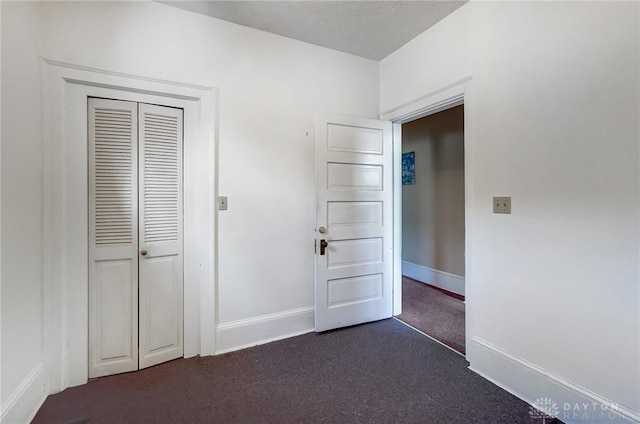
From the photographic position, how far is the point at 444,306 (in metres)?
3.17

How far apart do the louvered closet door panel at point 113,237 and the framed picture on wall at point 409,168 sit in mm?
3694

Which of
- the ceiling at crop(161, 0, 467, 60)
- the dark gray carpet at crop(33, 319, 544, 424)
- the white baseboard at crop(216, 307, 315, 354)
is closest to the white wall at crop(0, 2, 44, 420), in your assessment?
the dark gray carpet at crop(33, 319, 544, 424)

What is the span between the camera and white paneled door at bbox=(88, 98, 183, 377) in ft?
6.28

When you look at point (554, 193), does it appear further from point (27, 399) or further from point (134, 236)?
point (27, 399)

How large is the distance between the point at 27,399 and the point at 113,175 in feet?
4.58

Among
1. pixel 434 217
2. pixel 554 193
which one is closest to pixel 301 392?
pixel 554 193

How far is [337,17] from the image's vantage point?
2.21 m

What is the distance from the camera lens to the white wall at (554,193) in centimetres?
133

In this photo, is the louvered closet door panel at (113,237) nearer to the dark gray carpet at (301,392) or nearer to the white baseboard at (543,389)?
the dark gray carpet at (301,392)

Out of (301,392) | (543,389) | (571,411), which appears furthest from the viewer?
(301,392)

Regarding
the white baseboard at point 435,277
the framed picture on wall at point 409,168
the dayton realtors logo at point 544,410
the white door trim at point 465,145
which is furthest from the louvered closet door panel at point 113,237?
the framed picture on wall at point 409,168

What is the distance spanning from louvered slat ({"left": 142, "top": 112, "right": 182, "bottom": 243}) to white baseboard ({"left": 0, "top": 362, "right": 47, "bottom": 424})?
0.97 meters

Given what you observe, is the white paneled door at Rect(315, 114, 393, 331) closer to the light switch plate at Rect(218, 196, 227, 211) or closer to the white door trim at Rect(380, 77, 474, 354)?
the white door trim at Rect(380, 77, 474, 354)

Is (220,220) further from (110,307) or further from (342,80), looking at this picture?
(342,80)
